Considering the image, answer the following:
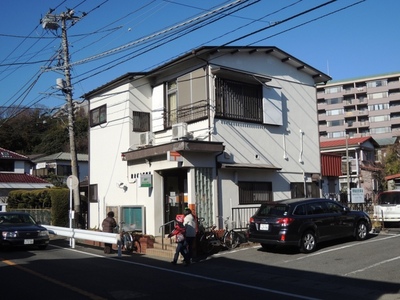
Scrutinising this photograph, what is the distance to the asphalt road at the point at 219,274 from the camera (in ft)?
28.0

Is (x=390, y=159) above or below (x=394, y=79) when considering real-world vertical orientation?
below

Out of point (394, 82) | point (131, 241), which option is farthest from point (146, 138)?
point (394, 82)

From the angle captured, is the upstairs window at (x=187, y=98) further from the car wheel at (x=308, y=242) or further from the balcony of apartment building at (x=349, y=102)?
the balcony of apartment building at (x=349, y=102)

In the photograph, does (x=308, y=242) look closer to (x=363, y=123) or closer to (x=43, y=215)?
(x=43, y=215)

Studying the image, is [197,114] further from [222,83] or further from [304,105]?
[304,105]

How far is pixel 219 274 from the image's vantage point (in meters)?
11.2

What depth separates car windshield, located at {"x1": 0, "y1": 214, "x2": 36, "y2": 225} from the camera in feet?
54.3

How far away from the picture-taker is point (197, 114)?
17.0 metres

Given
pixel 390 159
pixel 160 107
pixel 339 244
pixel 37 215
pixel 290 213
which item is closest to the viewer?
pixel 290 213

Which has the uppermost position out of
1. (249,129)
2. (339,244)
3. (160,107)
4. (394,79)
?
(394,79)

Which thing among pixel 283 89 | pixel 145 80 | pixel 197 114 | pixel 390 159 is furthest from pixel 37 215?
pixel 390 159

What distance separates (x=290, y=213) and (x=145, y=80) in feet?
31.9

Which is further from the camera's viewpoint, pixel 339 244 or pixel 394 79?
pixel 394 79

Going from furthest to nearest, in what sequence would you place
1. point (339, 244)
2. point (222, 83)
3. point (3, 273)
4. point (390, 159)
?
point (390, 159) < point (222, 83) < point (339, 244) < point (3, 273)
